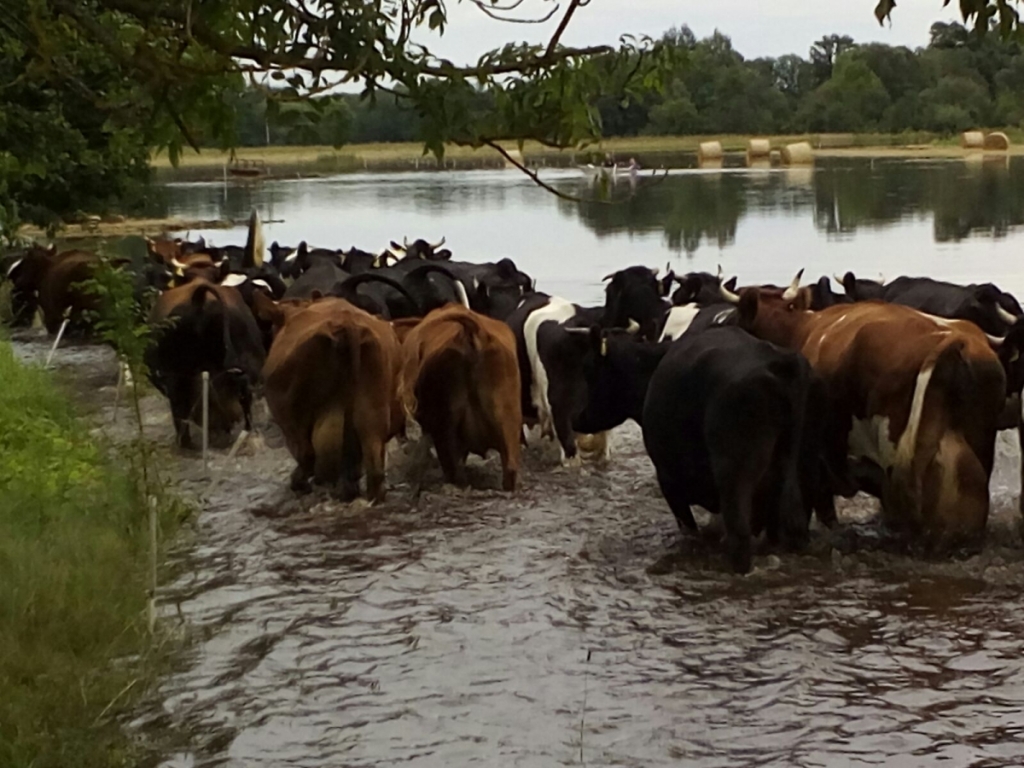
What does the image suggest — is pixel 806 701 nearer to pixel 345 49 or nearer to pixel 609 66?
pixel 609 66

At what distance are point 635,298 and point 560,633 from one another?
6.44 meters

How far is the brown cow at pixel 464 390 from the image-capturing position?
438 inches

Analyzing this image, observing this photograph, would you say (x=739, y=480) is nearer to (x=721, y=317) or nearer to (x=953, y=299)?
(x=721, y=317)

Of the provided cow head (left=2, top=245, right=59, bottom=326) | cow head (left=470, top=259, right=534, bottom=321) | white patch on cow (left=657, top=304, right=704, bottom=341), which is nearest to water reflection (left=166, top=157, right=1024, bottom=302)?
cow head (left=470, top=259, right=534, bottom=321)

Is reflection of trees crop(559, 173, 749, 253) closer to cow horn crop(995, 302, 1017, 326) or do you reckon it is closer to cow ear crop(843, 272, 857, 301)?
cow ear crop(843, 272, 857, 301)

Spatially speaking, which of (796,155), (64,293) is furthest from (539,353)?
(796,155)

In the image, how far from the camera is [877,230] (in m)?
41.5

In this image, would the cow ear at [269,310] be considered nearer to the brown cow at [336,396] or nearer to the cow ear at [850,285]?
the brown cow at [336,396]

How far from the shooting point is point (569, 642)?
8.30 metres

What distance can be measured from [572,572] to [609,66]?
5.00m

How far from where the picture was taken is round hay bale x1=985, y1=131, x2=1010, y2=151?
82.6 m

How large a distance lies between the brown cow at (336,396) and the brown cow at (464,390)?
28cm

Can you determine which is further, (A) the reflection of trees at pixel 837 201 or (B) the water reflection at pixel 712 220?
(A) the reflection of trees at pixel 837 201

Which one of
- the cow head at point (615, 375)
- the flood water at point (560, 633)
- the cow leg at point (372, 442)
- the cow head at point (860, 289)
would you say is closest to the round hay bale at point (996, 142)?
the cow head at point (860, 289)
